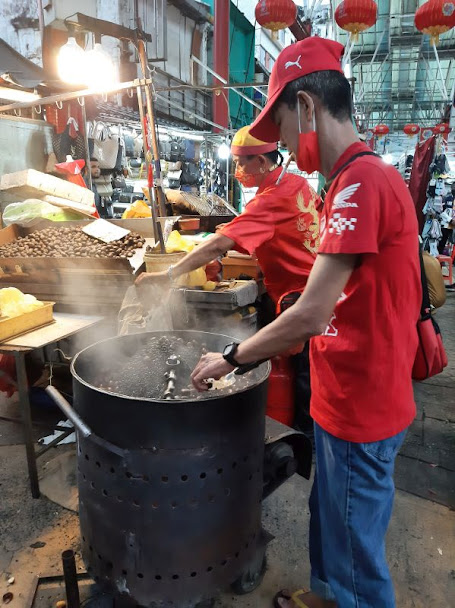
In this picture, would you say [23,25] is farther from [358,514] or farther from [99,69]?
[358,514]

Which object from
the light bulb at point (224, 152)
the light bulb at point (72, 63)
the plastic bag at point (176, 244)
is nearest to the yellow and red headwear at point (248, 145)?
the plastic bag at point (176, 244)

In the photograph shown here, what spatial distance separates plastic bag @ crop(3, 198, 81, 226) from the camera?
5020mm

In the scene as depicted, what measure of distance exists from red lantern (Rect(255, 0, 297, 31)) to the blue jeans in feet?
23.3

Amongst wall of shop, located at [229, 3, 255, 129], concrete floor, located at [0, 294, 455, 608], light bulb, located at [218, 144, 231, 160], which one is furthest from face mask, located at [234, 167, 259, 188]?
wall of shop, located at [229, 3, 255, 129]

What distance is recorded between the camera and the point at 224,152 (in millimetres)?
14188

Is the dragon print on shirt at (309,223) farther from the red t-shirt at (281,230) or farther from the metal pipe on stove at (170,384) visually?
the metal pipe on stove at (170,384)

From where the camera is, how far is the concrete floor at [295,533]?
258cm

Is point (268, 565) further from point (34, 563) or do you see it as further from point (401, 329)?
point (401, 329)

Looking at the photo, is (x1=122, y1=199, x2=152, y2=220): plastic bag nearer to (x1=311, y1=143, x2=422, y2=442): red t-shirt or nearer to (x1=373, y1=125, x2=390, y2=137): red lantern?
(x1=311, y1=143, x2=422, y2=442): red t-shirt

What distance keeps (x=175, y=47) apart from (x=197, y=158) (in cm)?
382

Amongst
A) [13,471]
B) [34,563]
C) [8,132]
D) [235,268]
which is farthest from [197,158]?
[34,563]

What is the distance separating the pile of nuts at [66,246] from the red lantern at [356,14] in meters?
5.33

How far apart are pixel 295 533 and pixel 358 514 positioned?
5.05 feet

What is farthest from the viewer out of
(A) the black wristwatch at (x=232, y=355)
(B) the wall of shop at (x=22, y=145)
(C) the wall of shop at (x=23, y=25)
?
(C) the wall of shop at (x=23, y=25)
